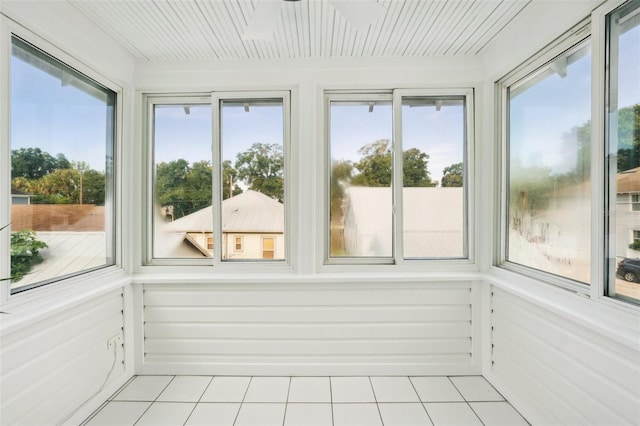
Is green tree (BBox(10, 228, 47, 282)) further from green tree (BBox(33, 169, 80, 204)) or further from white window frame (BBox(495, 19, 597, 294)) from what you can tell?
white window frame (BBox(495, 19, 597, 294))

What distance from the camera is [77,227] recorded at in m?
2.07

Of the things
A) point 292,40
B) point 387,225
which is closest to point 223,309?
point 387,225

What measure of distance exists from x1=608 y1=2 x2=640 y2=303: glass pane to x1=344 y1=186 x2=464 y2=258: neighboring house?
1.10 meters

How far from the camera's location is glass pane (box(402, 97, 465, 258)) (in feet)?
8.46

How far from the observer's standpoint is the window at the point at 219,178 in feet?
8.54

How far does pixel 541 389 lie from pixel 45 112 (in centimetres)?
333

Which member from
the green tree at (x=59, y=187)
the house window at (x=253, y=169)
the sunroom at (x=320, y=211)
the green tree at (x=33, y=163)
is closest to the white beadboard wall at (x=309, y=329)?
the sunroom at (x=320, y=211)

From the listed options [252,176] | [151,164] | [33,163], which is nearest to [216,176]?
[252,176]

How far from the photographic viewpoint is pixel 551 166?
1921 mm

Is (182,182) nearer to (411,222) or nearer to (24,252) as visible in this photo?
(24,252)

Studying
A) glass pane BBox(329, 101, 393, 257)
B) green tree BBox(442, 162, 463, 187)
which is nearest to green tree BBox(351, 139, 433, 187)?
glass pane BBox(329, 101, 393, 257)

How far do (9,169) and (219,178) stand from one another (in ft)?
4.09

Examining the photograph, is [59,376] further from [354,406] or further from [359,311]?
[359,311]

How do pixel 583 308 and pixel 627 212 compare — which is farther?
pixel 583 308
